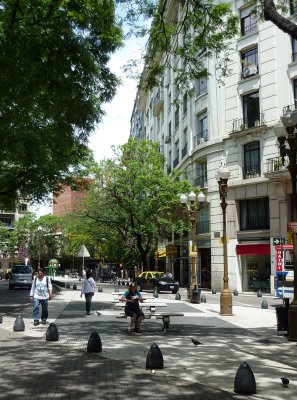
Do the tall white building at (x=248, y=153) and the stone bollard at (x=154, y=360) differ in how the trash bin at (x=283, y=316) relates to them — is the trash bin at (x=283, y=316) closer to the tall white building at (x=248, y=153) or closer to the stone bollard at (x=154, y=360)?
the stone bollard at (x=154, y=360)

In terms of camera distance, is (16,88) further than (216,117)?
No

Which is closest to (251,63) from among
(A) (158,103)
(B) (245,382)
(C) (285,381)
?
(A) (158,103)

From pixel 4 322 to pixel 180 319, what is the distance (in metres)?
5.72

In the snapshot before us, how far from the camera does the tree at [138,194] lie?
38.6m

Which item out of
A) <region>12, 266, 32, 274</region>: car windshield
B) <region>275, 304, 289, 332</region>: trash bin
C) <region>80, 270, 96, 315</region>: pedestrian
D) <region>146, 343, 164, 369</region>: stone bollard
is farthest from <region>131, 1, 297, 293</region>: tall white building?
<region>146, 343, 164, 369</region>: stone bollard

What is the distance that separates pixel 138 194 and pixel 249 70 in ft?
40.8

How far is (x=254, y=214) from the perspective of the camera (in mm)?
34469

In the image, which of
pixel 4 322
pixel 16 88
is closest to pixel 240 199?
pixel 4 322

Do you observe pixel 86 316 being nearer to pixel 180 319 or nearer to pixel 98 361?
pixel 180 319

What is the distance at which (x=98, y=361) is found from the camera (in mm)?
9594

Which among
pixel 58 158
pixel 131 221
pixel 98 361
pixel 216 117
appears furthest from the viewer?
pixel 131 221

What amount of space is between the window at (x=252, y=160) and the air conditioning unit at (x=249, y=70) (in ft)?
15.6

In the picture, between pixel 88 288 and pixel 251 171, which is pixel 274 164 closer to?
pixel 251 171

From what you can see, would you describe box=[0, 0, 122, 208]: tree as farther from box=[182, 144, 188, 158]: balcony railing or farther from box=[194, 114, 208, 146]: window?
box=[182, 144, 188, 158]: balcony railing
